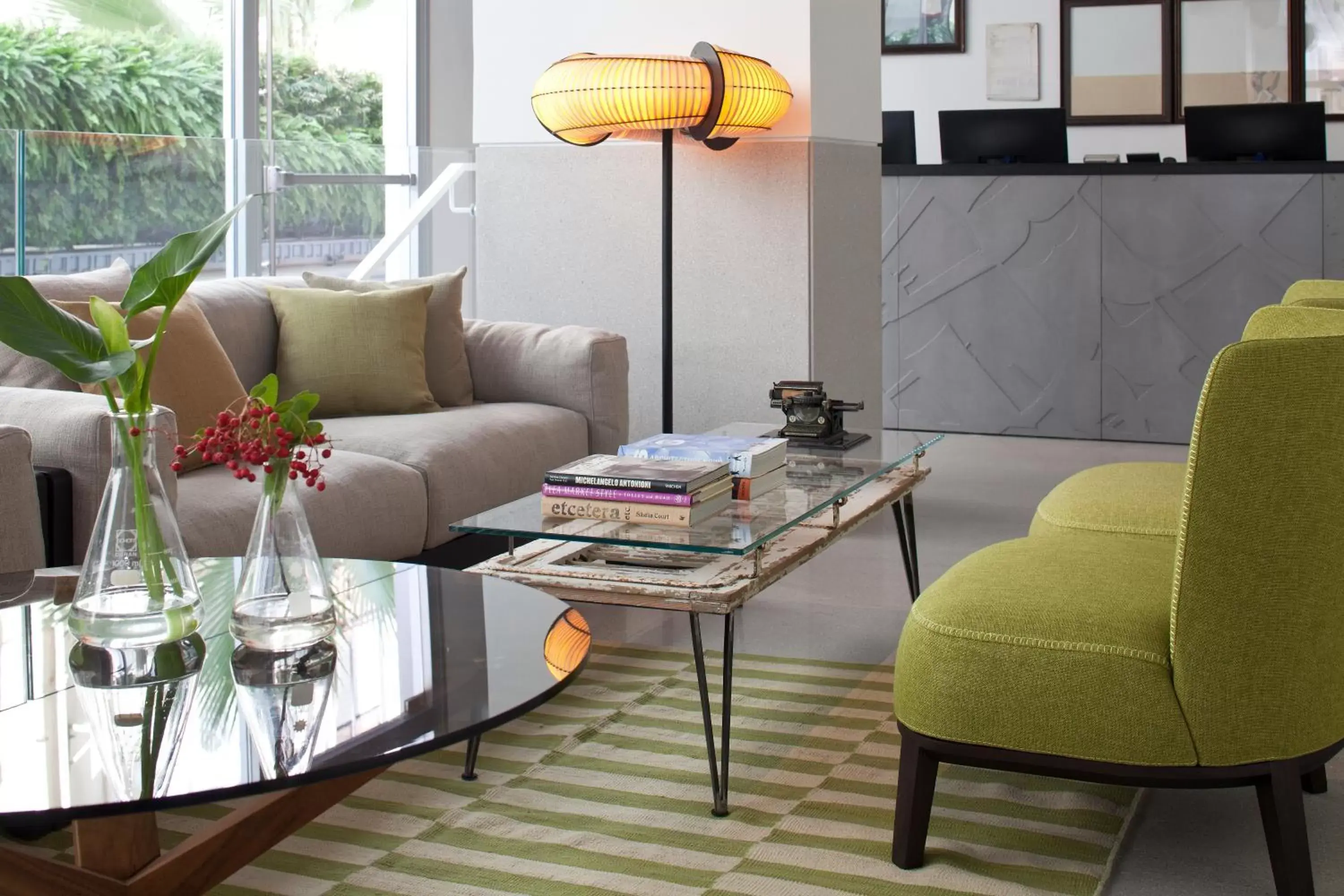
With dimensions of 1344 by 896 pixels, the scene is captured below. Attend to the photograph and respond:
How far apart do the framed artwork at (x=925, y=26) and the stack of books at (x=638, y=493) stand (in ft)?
24.4

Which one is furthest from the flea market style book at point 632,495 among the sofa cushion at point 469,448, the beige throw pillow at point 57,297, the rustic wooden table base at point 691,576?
the beige throw pillow at point 57,297

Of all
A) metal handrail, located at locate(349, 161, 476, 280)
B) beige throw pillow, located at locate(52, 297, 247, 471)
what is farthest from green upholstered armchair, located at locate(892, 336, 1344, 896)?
metal handrail, located at locate(349, 161, 476, 280)

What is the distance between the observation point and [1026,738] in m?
2.06

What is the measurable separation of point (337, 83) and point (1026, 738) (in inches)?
238

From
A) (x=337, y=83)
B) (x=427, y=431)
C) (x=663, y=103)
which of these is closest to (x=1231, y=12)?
(x=337, y=83)

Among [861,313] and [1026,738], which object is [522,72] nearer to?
[861,313]

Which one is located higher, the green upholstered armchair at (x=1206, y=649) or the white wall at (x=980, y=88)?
the white wall at (x=980, y=88)

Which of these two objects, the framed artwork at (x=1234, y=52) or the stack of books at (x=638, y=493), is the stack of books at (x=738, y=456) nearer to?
the stack of books at (x=638, y=493)

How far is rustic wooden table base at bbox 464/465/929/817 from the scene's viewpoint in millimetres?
2393

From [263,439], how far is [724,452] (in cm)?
133

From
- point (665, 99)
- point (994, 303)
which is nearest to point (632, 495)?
point (665, 99)

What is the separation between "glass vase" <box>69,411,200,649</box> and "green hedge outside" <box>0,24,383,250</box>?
128 inches

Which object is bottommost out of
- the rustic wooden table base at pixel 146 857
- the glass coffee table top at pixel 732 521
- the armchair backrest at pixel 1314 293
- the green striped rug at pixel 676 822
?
the green striped rug at pixel 676 822

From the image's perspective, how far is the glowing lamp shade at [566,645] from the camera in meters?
1.70
